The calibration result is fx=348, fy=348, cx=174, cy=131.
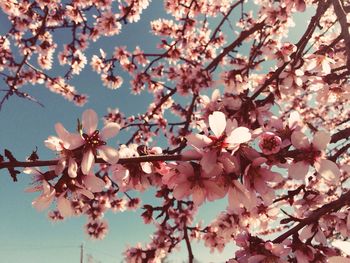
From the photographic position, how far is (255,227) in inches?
139

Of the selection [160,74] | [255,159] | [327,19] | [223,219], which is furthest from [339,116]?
[255,159]

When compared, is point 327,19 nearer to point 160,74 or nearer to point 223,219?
point 160,74

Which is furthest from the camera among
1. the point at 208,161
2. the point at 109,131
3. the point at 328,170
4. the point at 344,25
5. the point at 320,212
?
the point at 344,25

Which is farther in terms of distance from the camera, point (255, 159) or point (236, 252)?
point (236, 252)

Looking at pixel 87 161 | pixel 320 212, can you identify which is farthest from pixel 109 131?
pixel 320 212

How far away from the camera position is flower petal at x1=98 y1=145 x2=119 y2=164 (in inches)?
53.6

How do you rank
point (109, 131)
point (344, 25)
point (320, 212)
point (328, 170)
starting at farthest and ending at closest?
point (344, 25), point (320, 212), point (109, 131), point (328, 170)

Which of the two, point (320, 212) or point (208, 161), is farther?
point (320, 212)

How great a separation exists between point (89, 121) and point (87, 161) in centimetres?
21

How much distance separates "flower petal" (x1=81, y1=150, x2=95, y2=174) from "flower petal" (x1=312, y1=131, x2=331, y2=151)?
3.09 feet

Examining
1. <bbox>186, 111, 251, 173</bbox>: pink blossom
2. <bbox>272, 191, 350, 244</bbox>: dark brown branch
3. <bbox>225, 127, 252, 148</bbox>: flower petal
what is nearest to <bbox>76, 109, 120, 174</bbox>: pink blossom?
<bbox>186, 111, 251, 173</bbox>: pink blossom

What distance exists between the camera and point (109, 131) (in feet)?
5.20

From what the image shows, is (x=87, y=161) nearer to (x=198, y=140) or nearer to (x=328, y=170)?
(x=198, y=140)

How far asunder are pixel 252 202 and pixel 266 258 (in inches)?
19.2
